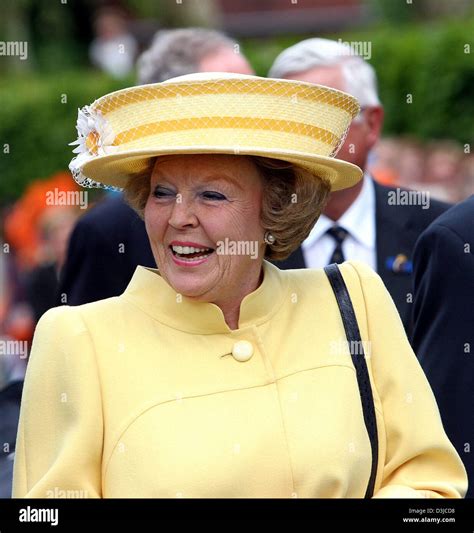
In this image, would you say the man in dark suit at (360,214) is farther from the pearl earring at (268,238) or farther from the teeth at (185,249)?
the teeth at (185,249)

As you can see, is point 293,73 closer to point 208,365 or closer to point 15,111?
point 208,365

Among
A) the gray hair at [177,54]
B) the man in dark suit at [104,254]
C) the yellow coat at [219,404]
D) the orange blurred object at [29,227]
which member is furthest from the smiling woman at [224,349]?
the orange blurred object at [29,227]

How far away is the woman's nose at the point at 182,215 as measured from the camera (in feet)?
10.7

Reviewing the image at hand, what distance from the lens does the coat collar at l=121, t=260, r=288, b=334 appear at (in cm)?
333

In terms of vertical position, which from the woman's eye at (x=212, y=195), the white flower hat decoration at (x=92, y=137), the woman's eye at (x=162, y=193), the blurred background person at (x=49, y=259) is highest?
the blurred background person at (x=49, y=259)

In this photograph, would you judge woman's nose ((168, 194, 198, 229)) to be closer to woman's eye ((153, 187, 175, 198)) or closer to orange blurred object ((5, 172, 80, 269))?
woman's eye ((153, 187, 175, 198))

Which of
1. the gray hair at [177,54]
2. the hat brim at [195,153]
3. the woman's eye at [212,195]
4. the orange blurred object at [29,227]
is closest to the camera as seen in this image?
the hat brim at [195,153]

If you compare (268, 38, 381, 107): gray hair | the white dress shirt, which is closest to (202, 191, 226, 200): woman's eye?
the white dress shirt

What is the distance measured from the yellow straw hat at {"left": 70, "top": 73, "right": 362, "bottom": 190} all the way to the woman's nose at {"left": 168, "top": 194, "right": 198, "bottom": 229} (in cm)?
14

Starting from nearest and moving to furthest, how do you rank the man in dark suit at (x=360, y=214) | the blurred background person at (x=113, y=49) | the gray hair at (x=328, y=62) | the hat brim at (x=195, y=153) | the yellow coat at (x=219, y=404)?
the yellow coat at (x=219, y=404)
the hat brim at (x=195, y=153)
the man in dark suit at (x=360, y=214)
the gray hair at (x=328, y=62)
the blurred background person at (x=113, y=49)

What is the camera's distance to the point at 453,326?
4.00m

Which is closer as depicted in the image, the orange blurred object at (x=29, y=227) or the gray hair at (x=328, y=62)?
the gray hair at (x=328, y=62)

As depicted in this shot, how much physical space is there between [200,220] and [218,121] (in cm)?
25
